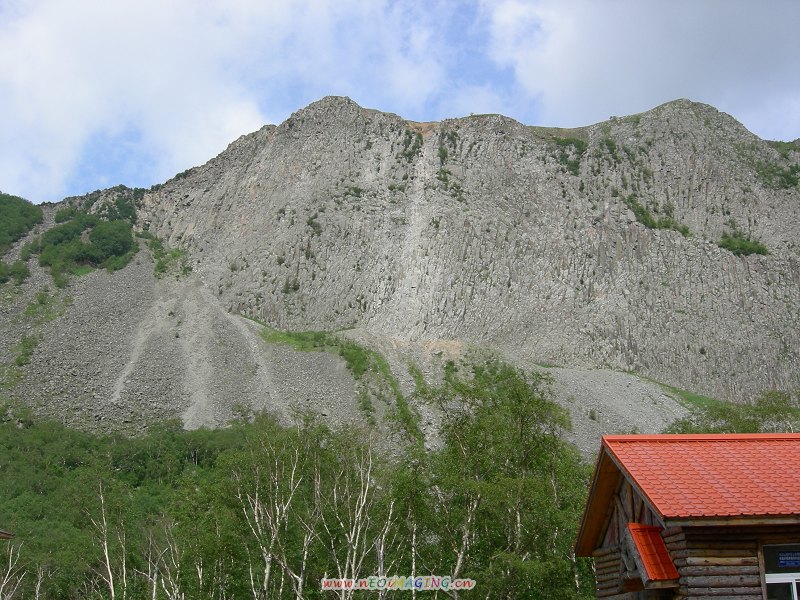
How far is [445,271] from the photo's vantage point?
8862cm

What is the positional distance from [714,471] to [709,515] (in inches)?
53.8

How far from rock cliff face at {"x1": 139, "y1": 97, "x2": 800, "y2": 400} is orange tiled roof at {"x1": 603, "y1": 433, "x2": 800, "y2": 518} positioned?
6114 cm

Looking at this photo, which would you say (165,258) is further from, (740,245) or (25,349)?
(740,245)

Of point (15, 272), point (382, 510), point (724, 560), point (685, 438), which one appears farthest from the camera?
point (15, 272)

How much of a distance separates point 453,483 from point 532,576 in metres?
3.40

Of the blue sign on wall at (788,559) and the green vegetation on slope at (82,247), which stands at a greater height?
the green vegetation on slope at (82,247)

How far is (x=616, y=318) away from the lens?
8206cm

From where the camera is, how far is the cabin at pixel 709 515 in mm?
13523

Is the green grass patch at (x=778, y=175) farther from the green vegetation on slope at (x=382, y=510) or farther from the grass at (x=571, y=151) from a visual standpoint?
the green vegetation on slope at (x=382, y=510)

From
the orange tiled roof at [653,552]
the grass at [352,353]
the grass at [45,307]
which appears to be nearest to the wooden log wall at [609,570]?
the orange tiled roof at [653,552]

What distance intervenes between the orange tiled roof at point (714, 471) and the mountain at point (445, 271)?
154 ft

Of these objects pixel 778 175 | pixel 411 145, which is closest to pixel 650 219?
pixel 778 175

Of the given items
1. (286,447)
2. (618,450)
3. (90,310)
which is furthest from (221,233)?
(618,450)

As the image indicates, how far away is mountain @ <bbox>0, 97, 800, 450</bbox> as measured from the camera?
71312 millimetres
